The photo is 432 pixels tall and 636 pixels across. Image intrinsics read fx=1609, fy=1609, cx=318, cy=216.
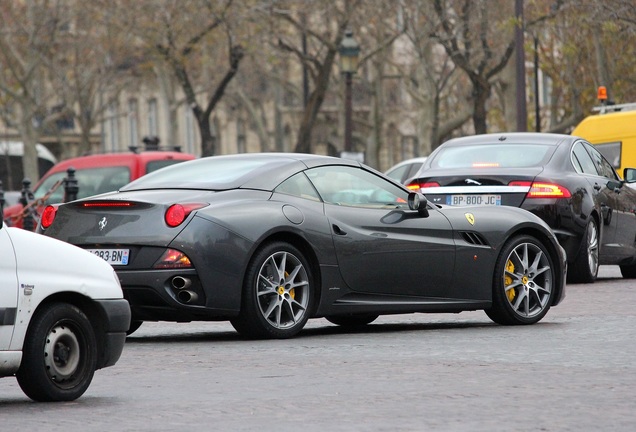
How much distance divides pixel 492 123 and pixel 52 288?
57.5 meters

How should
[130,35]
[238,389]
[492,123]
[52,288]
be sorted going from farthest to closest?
1. [492,123]
2. [130,35]
3. [238,389]
4. [52,288]

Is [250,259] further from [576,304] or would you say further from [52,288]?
[576,304]

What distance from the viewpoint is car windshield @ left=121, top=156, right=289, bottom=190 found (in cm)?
1110

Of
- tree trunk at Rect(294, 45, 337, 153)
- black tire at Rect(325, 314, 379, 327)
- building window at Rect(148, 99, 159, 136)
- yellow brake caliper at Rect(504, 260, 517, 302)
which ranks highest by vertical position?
building window at Rect(148, 99, 159, 136)

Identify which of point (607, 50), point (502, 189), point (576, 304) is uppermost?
point (607, 50)

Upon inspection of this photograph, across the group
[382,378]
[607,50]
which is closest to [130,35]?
[607,50]

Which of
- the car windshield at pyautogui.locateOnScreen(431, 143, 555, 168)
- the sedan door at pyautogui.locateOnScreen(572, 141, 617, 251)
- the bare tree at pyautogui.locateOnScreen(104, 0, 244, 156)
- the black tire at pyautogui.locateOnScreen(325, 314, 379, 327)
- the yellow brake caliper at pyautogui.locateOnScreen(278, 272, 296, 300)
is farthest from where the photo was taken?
the bare tree at pyautogui.locateOnScreen(104, 0, 244, 156)

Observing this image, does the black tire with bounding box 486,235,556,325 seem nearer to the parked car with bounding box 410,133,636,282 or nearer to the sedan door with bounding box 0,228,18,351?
the parked car with bounding box 410,133,636,282

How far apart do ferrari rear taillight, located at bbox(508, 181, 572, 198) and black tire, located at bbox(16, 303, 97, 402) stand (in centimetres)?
864

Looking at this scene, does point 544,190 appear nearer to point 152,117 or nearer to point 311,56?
point 311,56

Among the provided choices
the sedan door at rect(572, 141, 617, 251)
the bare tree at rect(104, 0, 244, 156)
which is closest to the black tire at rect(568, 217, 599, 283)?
the sedan door at rect(572, 141, 617, 251)

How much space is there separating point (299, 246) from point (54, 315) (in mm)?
3470

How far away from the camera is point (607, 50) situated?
44.2 meters

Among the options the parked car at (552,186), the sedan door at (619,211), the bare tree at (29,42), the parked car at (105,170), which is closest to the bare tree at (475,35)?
the parked car at (105,170)
